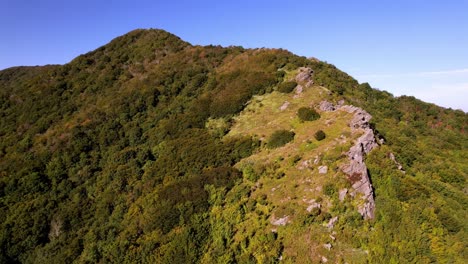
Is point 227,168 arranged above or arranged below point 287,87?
below

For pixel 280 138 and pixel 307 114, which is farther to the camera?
pixel 307 114

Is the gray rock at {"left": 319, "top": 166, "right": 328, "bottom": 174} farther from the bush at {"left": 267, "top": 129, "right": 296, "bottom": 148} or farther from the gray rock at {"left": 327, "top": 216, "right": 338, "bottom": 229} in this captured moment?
the bush at {"left": 267, "top": 129, "right": 296, "bottom": 148}

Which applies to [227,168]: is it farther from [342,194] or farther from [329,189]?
[342,194]

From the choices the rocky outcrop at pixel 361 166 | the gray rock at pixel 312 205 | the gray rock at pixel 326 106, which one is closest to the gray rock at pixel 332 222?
the gray rock at pixel 312 205

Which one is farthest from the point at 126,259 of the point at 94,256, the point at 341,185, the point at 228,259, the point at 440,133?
the point at 440,133

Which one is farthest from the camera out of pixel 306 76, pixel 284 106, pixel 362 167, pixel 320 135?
pixel 306 76

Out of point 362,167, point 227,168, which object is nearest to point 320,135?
point 362,167

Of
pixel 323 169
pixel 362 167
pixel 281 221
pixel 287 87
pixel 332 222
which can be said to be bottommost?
pixel 281 221

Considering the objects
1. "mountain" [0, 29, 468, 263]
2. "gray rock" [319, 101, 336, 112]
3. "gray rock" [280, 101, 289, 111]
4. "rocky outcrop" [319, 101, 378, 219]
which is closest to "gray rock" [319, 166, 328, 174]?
"mountain" [0, 29, 468, 263]

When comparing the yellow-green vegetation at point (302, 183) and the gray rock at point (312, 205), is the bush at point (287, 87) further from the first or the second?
the gray rock at point (312, 205)
